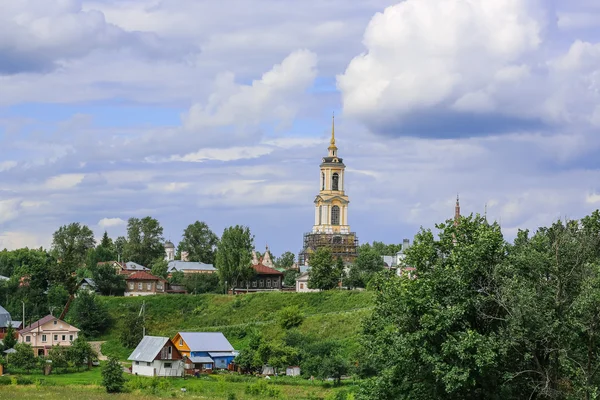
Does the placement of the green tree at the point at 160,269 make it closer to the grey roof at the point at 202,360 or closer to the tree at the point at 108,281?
the tree at the point at 108,281

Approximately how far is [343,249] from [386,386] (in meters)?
92.9

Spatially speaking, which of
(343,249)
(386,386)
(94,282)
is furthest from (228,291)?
(386,386)

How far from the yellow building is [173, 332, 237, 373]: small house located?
57.5 metres

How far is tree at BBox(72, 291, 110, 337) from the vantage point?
8019 centimetres

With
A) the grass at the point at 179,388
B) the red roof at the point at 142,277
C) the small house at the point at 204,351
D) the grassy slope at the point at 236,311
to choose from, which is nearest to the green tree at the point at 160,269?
the red roof at the point at 142,277

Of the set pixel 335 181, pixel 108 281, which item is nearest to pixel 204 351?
pixel 108 281

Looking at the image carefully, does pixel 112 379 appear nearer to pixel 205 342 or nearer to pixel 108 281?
pixel 205 342

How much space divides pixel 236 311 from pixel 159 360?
22.4 meters

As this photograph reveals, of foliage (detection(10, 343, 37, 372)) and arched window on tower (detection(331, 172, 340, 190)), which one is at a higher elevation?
arched window on tower (detection(331, 172, 340, 190))

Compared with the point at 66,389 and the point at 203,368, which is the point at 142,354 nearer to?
the point at 203,368

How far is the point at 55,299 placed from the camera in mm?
88250

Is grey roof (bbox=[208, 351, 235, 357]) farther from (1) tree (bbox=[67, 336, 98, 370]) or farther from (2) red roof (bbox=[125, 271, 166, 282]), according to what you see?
(2) red roof (bbox=[125, 271, 166, 282])

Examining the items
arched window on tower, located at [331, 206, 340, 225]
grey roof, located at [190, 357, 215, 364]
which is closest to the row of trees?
grey roof, located at [190, 357, 215, 364]

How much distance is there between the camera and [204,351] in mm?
66062
